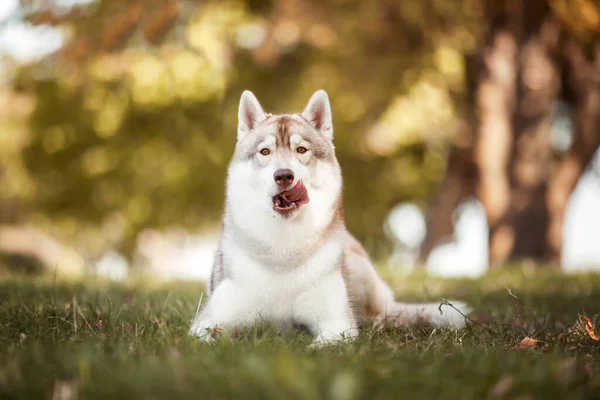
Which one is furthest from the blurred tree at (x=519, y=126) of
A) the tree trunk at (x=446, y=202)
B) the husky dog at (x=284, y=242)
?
the husky dog at (x=284, y=242)

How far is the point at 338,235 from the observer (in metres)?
A: 3.88

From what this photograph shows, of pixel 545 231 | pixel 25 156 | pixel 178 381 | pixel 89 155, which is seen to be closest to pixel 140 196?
pixel 89 155

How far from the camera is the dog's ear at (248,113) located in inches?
166

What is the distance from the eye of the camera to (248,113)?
4.30m

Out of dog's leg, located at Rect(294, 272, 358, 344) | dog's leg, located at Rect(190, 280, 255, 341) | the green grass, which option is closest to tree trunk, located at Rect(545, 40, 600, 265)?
the green grass

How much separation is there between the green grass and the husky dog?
0.67 ft

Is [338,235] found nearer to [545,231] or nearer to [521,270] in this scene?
[521,270]

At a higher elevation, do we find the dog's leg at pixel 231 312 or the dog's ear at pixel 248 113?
the dog's ear at pixel 248 113

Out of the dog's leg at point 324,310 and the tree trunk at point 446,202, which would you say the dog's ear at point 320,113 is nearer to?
the dog's leg at point 324,310

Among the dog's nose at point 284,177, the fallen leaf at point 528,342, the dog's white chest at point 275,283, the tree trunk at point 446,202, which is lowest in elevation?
the tree trunk at point 446,202

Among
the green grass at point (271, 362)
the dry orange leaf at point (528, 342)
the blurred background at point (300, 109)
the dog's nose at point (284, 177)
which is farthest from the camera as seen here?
the blurred background at point (300, 109)

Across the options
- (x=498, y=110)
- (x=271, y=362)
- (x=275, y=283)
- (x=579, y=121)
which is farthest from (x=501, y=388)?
(x=579, y=121)

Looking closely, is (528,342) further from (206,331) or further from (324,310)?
(206,331)

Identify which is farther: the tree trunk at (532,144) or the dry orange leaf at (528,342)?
the tree trunk at (532,144)
